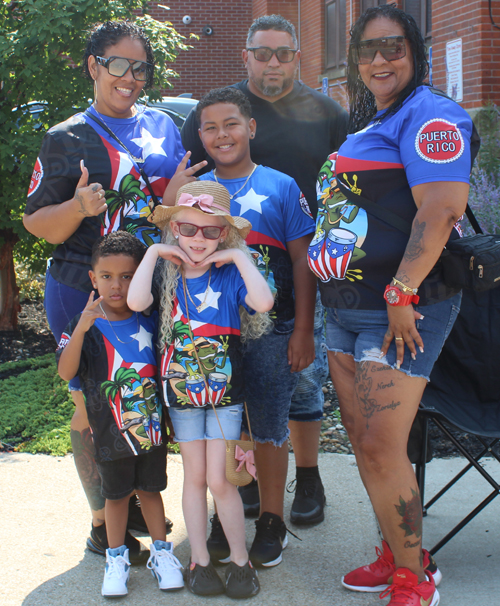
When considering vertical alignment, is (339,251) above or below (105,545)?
above

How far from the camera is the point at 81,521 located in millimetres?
2994

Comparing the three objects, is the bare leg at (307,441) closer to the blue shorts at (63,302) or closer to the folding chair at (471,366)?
the folding chair at (471,366)

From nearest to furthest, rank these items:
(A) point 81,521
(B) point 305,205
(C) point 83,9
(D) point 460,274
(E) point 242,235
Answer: (D) point 460,274 → (E) point 242,235 → (B) point 305,205 → (A) point 81,521 → (C) point 83,9

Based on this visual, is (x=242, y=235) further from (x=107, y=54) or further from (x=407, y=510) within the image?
(x=407, y=510)

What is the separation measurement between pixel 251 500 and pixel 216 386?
3.39 ft

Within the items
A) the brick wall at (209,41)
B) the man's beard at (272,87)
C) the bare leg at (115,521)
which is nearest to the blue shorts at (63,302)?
the bare leg at (115,521)

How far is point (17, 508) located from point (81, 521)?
14.7 inches

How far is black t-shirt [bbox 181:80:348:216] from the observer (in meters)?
2.97

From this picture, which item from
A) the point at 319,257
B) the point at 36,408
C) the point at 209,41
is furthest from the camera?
the point at 209,41

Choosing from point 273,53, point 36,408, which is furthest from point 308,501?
point 36,408

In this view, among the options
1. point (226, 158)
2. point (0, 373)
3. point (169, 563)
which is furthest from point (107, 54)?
point (0, 373)

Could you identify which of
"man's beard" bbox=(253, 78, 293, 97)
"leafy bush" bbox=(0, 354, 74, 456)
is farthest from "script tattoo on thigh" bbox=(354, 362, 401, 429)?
"leafy bush" bbox=(0, 354, 74, 456)

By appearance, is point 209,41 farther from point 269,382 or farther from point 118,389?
point 118,389

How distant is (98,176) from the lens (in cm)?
251
